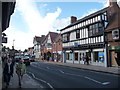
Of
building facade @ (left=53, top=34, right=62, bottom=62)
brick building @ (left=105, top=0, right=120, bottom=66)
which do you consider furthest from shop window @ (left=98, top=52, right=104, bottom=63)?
building facade @ (left=53, top=34, right=62, bottom=62)

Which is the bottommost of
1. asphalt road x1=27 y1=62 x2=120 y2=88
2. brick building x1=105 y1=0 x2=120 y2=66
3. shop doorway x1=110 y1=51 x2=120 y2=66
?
asphalt road x1=27 y1=62 x2=120 y2=88

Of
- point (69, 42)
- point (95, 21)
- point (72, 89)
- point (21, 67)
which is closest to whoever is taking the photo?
point (72, 89)

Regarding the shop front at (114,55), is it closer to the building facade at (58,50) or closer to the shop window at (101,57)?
the shop window at (101,57)

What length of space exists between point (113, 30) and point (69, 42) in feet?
43.8

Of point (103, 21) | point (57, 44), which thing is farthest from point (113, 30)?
→ point (57, 44)

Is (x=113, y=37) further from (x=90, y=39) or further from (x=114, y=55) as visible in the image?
(x=90, y=39)

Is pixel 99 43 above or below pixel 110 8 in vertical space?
below

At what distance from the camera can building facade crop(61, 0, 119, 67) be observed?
2362 cm

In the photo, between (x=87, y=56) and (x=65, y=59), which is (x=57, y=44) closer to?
(x=65, y=59)

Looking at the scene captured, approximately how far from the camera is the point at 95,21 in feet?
82.5

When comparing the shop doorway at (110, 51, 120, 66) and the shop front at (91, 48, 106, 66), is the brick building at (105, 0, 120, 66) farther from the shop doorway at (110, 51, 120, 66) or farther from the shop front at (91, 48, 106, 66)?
the shop front at (91, 48, 106, 66)

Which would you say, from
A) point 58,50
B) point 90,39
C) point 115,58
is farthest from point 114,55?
point 58,50

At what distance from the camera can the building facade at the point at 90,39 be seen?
77.5 feet

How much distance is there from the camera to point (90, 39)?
26.3 meters
